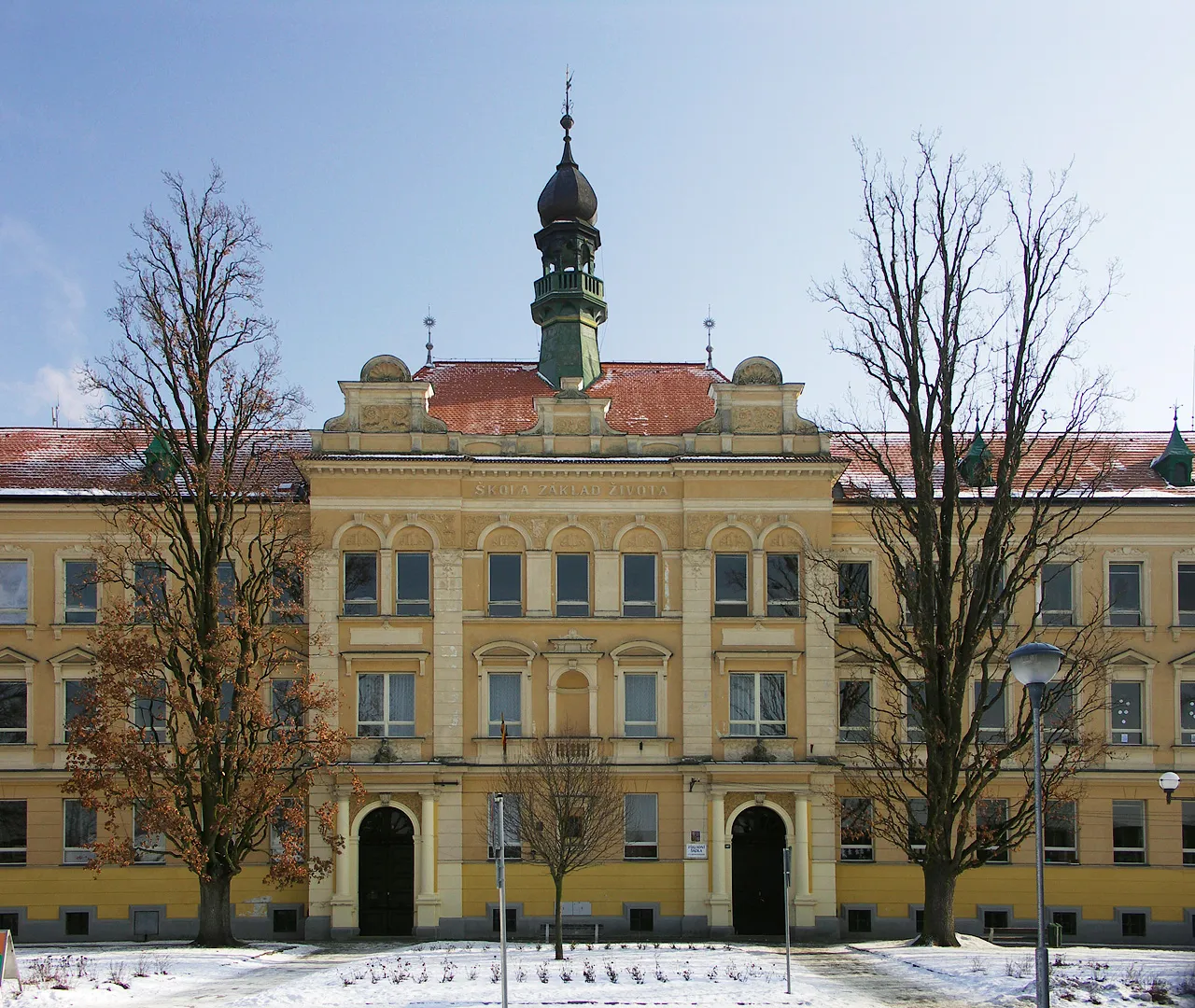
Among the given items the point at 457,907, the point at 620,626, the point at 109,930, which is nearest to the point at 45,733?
the point at 109,930

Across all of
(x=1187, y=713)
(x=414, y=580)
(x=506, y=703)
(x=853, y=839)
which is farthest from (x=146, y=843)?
(x=1187, y=713)

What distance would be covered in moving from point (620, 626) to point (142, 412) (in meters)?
12.7

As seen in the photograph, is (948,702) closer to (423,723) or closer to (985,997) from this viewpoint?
(985,997)

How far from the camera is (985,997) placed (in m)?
23.0

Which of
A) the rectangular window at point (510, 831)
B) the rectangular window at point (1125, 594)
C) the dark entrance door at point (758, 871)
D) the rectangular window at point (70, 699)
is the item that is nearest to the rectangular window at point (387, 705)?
the rectangular window at point (510, 831)

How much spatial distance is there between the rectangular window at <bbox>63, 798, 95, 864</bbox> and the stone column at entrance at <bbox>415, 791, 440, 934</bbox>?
8390 mm

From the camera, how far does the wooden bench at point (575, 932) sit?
34469mm

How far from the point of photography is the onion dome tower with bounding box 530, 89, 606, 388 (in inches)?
1706

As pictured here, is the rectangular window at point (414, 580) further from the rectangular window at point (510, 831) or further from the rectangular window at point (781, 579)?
the rectangular window at point (781, 579)

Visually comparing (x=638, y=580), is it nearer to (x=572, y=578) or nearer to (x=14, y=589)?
(x=572, y=578)

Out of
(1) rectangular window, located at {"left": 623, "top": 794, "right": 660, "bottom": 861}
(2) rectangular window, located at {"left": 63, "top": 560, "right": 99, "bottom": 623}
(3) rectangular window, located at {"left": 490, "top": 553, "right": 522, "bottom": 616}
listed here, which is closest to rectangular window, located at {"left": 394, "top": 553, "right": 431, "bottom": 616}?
(3) rectangular window, located at {"left": 490, "top": 553, "right": 522, "bottom": 616}

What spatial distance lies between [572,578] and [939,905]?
12266 mm

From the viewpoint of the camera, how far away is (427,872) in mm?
35594

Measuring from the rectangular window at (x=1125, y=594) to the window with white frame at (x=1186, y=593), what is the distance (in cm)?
103
